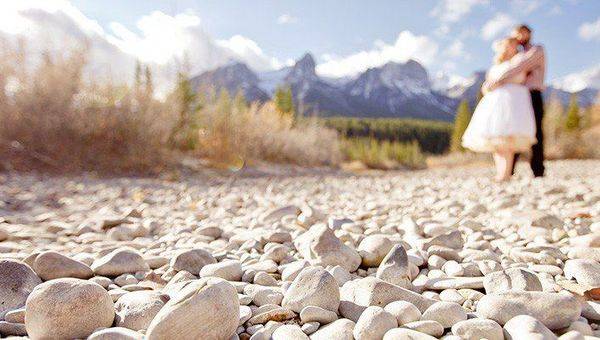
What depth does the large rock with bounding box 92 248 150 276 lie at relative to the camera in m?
1.36

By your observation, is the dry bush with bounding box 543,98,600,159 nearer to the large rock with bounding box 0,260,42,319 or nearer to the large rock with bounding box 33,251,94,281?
the large rock with bounding box 33,251,94,281

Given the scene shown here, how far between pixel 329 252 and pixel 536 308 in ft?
2.21

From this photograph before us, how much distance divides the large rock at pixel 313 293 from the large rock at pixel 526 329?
389 mm

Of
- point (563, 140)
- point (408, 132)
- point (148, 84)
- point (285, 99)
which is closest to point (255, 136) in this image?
point (148, 84)

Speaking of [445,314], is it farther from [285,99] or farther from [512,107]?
[285,99]

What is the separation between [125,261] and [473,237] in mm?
1385

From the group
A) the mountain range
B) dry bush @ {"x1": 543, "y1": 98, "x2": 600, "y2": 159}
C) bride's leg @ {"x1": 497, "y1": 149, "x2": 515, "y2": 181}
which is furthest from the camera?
the mountain range

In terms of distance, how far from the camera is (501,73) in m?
4.23

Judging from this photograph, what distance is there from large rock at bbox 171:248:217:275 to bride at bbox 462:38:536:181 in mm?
3619

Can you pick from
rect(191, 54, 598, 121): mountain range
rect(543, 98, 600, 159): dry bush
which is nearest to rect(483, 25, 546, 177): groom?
rect(543, 98, 600, 159): dry bush

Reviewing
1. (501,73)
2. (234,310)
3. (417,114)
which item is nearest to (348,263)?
(234,310)

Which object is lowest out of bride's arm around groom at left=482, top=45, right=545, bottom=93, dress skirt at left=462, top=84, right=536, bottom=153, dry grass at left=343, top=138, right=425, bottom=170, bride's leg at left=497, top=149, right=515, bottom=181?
dry grass at left=343, top=138, right=425, bottom=170

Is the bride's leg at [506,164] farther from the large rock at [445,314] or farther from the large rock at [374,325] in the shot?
the large rock at [374,325]

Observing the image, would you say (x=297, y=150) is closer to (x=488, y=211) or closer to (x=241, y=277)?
(x=488, y=211)
